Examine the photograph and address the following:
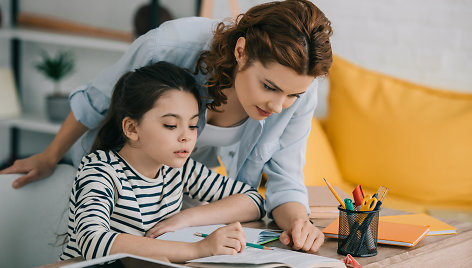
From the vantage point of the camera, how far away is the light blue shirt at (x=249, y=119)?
1.44 meters

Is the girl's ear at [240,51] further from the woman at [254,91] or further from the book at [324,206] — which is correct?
the book at [324,206]

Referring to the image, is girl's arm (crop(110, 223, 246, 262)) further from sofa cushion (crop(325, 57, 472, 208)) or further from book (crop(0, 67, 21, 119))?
book (crop(0, 67, 21, 119))

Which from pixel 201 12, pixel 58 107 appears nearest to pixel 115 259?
pixel 201 12

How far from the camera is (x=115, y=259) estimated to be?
2.81ft

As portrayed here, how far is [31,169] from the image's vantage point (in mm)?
1415

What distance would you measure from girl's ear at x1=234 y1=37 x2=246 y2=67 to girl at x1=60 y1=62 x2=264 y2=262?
4.6 inches

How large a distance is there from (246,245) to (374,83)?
64.8 inches

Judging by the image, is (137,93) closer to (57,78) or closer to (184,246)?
(184,246)

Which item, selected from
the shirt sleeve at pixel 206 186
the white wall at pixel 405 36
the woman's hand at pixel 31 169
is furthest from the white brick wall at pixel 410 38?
the woman's hand at pixel 31 169

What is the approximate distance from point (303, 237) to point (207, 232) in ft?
0.64

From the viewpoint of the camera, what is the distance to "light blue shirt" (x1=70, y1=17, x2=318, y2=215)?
4.71ft

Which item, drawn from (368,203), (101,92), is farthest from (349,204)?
(101,92)

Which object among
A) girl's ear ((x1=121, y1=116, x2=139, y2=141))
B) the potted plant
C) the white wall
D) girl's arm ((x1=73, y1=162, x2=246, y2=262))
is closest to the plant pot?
the potted plant

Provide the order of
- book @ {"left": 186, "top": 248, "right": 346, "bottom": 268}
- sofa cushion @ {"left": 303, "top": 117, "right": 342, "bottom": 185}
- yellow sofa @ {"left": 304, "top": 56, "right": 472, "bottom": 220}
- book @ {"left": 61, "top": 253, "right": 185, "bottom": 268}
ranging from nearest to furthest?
book @ {"left": 61, "top": 253, "right": 185, "bottom": 268} → book @ {"left": 186, "top": 248, "right": 346, "bottom": 268} → yellow sofa @ {"left": 304, "top": 56, "right": 472, "bottom": 220} → sofa cushion @ {"left": 303, "top": 117, "right": 342, "bottom": 185}
